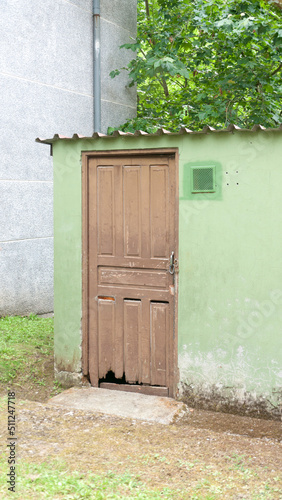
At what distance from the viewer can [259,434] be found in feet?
15.4

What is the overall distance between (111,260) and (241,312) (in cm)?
147

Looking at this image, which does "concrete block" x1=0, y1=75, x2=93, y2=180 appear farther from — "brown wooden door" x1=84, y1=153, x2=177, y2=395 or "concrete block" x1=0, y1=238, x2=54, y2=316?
"brown wooden door" x1=84, y1=153, x2=177, y2=395

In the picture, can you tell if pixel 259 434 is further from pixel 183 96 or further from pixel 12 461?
pixel 183 96

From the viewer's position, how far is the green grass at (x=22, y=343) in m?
6.05

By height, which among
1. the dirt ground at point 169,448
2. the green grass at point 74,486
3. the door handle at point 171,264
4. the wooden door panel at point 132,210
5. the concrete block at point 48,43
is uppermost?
the concrete block at point 48,43

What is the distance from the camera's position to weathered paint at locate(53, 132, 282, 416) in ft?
15.9

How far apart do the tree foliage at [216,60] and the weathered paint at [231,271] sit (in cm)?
420

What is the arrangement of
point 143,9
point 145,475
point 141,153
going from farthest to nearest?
point 143,9 → point 141,153 → point 145,475

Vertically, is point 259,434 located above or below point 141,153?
below

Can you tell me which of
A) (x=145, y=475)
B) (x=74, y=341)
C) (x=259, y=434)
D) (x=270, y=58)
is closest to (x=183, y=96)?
(x=270, y=58)

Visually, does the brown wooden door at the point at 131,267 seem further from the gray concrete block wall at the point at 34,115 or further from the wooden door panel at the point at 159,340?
the gray concrete block wall at the point at 34,115

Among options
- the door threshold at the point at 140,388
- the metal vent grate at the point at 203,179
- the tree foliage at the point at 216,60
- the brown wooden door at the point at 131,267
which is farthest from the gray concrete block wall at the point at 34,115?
the metal vent grate at the point at 203,179

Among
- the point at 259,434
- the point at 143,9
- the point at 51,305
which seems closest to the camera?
the point at 259,434

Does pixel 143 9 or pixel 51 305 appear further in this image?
pixel 143 9
